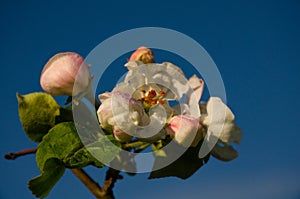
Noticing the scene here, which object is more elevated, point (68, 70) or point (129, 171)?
point (68, 70)

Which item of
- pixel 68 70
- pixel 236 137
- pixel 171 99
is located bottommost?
pixel 236 137

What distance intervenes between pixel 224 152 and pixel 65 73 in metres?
0.27

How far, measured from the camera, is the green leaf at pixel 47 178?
0.54 meters

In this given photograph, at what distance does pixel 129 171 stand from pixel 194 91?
16 cm

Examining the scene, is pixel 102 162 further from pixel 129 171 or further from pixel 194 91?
pixel 194 91

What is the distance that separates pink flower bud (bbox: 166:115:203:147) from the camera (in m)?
0.55

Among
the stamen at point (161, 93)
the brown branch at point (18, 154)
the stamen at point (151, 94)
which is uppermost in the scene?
the brown branch at point (18, 154)

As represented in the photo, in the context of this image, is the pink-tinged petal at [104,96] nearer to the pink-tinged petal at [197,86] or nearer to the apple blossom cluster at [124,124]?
the apple blossom cluster at [124,124]

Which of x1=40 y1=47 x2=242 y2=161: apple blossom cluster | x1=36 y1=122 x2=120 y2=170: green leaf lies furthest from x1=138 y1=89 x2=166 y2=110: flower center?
x1=36 y1=122 x2=120 y2=170: green leaf

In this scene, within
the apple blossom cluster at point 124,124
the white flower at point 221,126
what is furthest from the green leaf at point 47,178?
the white flower at point 221,126

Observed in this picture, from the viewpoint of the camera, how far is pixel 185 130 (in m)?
0.55

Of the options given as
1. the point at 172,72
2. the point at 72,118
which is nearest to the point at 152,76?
the point at 172,72

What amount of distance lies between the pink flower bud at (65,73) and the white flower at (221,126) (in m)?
0.19

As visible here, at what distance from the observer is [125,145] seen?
0.59 meters
